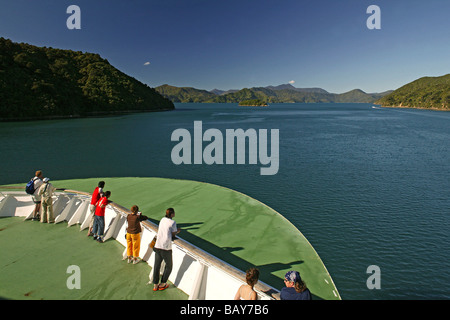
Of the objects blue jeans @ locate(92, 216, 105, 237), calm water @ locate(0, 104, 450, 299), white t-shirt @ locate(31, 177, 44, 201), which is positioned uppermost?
white t-shirt @ locate(31, 177, 44, 201)

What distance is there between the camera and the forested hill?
93.3 meters

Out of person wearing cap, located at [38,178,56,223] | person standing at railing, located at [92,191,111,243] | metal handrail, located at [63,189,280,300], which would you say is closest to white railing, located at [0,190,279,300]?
metal handrail, located at [63,189,280,300]

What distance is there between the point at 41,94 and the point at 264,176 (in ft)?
394

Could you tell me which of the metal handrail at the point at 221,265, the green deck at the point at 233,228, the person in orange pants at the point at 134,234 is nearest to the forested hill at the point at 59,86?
the green deck at the point at 233,228

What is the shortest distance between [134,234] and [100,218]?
6.85ft

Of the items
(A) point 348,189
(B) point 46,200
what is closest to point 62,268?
(B) point 46,200

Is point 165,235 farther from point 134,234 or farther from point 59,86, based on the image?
point 59,86

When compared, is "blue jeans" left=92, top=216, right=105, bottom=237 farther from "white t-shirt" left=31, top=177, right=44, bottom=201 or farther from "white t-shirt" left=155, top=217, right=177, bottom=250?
"white t-shirt" left=155, top=217, right=177, bottom=250

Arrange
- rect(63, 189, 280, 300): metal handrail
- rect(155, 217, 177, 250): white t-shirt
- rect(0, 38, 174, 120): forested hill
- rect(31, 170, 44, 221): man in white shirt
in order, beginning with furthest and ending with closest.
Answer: rect(0, 38, 174, 120): forested hill, rect(31, 170, 44, 221): man in white shirt, rect(155, 217, 177, 250): white t-shirt, rect(63, 189, 280, 300): metal handrail

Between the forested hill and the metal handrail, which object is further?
the forested hill

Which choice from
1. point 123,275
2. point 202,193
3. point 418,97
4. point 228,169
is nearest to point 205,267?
point 123,275

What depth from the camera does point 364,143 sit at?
45031 mm

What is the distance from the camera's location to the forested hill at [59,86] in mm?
93312

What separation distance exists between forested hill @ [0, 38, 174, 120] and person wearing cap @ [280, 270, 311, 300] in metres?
119
